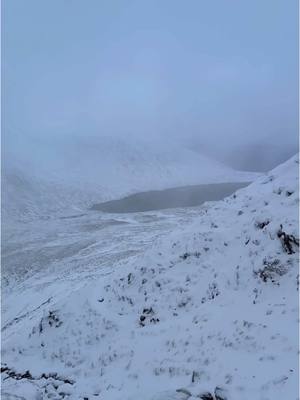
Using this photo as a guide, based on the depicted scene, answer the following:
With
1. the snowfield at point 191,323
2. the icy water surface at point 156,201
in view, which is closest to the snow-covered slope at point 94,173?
the icy water surface at point 156,201

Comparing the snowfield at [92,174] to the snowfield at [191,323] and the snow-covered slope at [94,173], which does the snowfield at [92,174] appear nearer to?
the snow-covered slope at [94,173]

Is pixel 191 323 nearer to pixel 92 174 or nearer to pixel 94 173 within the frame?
pixel 92 174

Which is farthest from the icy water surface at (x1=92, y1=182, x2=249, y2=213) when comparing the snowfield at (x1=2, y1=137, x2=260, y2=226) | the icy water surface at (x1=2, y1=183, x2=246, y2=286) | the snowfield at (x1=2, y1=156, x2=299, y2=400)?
the snowfield at (x1=2, y1=156, x2=299, y2=400)

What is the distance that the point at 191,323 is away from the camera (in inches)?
480

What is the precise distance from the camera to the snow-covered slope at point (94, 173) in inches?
3312

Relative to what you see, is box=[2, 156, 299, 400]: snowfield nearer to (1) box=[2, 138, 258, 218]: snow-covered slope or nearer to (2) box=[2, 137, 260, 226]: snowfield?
(2) box=[2, 137, 260, 226]: snowfield

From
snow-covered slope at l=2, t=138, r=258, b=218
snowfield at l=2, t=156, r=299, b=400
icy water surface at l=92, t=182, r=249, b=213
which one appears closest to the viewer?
snowfield at l=2, t=156, r=299, b=400

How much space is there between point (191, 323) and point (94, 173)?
108m

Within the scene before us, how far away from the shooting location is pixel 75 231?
165ft

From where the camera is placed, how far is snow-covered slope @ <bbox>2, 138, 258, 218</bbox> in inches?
3312

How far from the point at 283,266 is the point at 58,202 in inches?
2897

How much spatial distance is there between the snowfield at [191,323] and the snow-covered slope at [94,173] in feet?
182

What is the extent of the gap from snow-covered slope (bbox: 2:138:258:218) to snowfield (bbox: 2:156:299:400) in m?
55.3

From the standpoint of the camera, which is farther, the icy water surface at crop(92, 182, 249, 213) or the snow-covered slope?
the snow-covered slope
